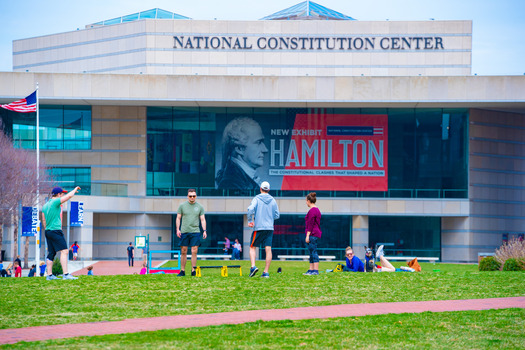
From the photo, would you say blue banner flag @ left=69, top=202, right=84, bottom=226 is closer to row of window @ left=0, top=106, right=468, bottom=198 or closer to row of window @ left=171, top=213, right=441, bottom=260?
row of window @ left=0, top=106, right=468, bottom=198

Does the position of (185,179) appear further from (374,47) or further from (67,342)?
(67,342)

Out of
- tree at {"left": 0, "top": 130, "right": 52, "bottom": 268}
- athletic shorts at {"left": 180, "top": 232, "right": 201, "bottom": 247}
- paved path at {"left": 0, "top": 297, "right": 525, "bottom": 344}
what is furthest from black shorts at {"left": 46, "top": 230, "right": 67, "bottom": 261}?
tree at {"left": 0, "top": 130, "right": 52, "bottom": 268}

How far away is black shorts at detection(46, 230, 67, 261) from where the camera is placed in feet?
49.0

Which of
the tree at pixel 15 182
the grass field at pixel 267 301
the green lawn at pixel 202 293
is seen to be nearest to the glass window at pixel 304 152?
the tree at pixel 15 182

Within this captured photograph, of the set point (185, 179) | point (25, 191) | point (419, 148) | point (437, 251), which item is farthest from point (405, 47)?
point (25, 191)

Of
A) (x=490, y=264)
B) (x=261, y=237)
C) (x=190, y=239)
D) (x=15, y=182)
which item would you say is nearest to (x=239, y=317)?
(x=261, y=237)

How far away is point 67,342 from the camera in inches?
343

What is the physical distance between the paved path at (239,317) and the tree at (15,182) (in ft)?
90.3

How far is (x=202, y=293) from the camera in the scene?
13.0 metres

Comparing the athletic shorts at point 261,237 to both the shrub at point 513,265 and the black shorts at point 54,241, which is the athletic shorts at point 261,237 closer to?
the black shorts at point 54,241

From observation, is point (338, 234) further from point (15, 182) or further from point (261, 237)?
point (261, 237)

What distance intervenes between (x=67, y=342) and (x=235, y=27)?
44459 mm

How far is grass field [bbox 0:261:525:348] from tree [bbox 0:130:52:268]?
869 inches

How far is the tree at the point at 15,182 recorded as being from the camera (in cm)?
3653
